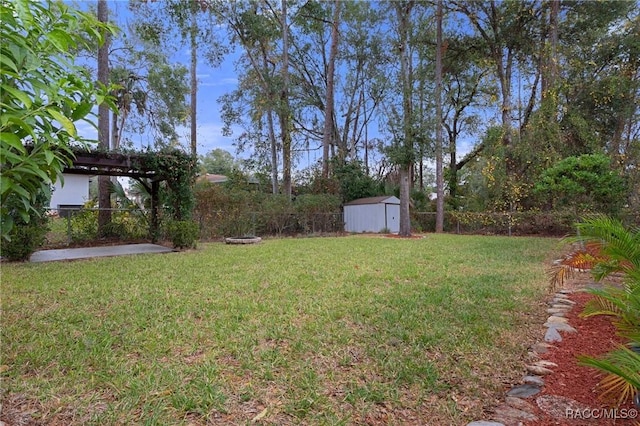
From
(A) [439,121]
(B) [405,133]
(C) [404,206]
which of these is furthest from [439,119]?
(C) [404,206]

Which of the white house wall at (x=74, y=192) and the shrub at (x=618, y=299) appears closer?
the shrub at (x=618, y=299)

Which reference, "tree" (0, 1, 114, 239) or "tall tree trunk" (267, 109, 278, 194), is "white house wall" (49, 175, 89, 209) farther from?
"tree" (0, 1, 114, 239)

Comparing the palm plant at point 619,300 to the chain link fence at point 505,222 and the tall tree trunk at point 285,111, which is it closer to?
the chain link fence at point 505,222

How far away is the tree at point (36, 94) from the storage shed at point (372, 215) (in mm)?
14412

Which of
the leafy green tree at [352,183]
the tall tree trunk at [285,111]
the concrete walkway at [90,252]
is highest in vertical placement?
the tall tree trunk at [285,111]

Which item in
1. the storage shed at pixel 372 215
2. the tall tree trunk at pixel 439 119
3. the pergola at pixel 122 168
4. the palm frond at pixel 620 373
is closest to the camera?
the palm frond at pixel 620 373

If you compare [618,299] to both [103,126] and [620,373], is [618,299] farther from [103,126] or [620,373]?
[103,126]

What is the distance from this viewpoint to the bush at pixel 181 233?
8.52m

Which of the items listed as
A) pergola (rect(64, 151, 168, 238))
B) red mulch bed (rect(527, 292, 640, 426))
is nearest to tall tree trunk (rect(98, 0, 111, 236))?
pergola (rect(64, 151, 168, 238))

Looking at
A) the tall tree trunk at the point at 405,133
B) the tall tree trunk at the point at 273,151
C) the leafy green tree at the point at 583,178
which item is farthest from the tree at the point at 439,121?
the tall tree trunk at the point at 273,151

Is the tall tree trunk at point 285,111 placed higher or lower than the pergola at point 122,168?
higher

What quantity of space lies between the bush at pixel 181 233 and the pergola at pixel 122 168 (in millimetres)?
1189

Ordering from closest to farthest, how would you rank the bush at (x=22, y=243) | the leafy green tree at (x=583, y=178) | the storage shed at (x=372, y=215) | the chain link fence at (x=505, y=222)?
the bush at (x=22, y=243) → the leafy green tree at (x=583, y=178) → the chain link fence at (x=505, y=222) → the storage shed at (x=372, y=215)

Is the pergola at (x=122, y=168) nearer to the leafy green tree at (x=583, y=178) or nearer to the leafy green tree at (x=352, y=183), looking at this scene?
the leafy green tree at (x=352, y=183)
